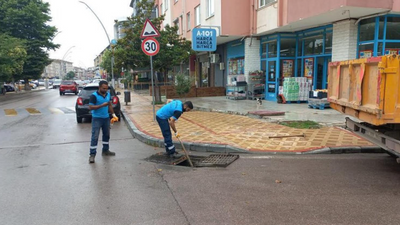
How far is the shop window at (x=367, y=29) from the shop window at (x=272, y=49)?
4.74m

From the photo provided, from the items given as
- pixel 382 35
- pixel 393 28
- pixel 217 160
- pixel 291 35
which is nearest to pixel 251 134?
pixel 217 160

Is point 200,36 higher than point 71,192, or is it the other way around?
point 200,36

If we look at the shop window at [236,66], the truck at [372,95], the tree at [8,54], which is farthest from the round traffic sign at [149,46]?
the tree at [8,54]

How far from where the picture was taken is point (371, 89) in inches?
175

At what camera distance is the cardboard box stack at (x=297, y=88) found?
46.6 feet

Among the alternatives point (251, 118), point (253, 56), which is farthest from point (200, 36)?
point (251, 118)

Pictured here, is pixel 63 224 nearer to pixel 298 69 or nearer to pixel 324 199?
pixel 324 199

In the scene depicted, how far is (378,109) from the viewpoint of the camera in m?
4.21

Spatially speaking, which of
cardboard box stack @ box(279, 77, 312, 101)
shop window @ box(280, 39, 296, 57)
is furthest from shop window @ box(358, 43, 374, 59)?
shop window @ box(280, 39, 296, 57)

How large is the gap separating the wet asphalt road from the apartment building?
6.42m

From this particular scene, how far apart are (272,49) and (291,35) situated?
1.20 m

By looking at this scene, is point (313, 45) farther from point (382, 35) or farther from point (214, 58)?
point (214, 58)

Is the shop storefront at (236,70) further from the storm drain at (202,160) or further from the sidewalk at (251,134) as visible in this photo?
the storm drain at (202,160)

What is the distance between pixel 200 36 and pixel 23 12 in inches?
1125
